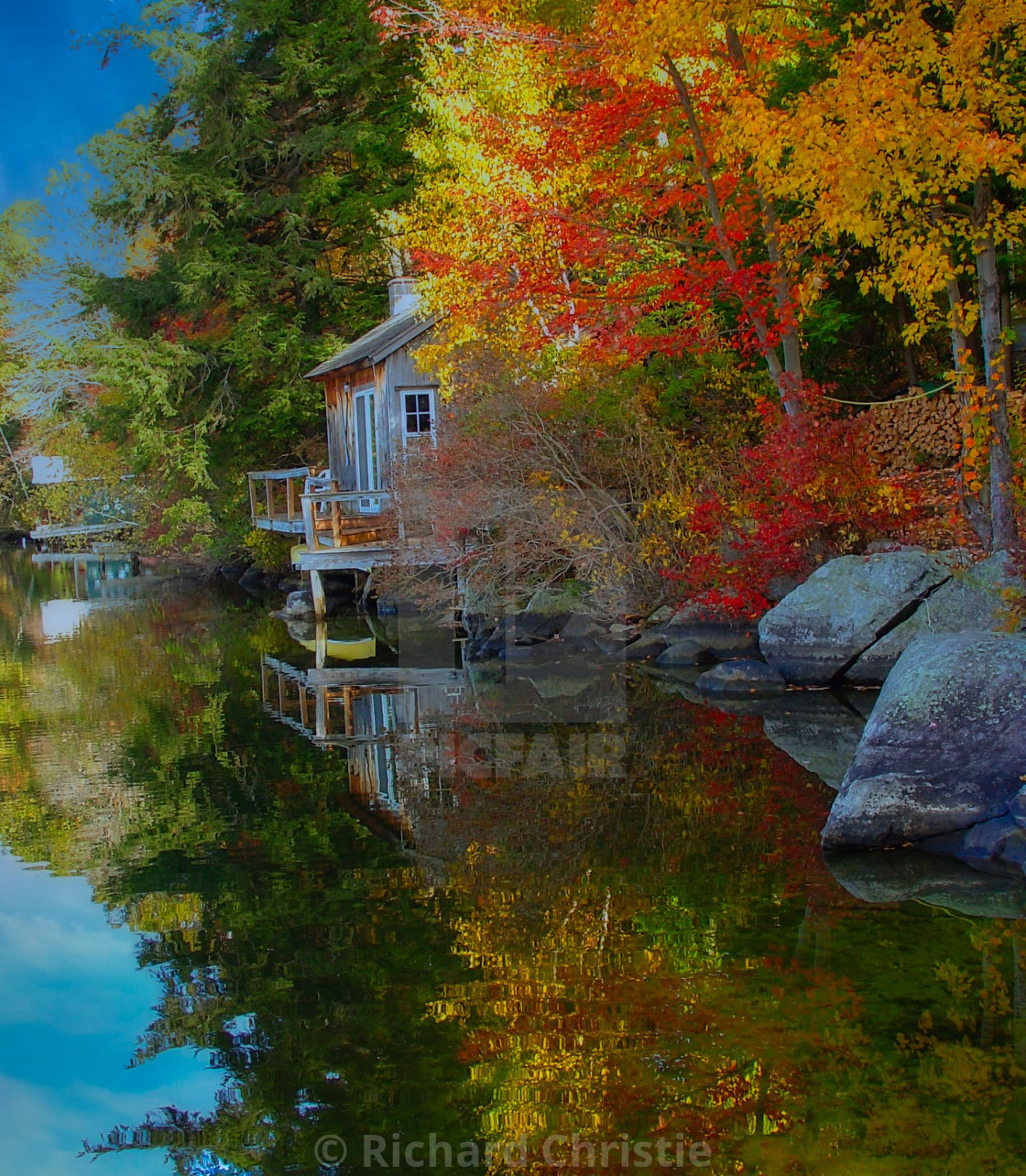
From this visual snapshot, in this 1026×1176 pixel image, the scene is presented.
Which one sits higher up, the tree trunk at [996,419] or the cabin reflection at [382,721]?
the tree trunk at [996,419]

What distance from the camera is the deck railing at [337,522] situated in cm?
1856

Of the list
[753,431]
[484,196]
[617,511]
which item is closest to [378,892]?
[617,511]

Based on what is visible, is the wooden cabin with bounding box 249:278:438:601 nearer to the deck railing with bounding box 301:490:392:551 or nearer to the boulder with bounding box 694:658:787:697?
the deck railing with bounding box 301:490:392:551

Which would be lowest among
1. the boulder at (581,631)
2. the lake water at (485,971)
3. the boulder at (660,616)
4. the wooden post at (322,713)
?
the lake water at (485,971)

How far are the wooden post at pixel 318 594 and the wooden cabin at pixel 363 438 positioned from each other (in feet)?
0.12

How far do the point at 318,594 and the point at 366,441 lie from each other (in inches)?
148

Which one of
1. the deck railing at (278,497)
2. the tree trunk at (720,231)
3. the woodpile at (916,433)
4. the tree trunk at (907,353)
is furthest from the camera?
the deck railing at (278,497)

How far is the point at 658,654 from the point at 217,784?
613cm

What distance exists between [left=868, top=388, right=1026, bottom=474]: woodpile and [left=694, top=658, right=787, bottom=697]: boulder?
389 cm

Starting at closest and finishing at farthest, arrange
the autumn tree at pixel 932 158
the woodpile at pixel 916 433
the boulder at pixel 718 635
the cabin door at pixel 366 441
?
the autumn tree at pixel 932 158
the boulder at pixel 718 635
the woodpile at pixel 916 433
the cabin door at pixel 366 441

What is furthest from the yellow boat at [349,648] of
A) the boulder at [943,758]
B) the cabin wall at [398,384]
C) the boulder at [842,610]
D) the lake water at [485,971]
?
the boulder at [943,758]

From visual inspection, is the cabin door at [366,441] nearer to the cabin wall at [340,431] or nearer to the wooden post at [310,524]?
the cabin wall at [340,431]

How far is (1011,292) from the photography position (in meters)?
15.4

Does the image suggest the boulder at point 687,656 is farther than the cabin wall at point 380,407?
No
